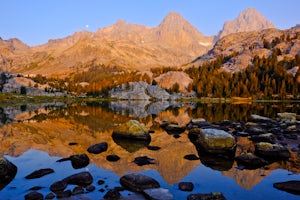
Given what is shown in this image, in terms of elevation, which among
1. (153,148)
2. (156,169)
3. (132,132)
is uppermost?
(132,132)

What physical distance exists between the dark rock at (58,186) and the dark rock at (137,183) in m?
4.08

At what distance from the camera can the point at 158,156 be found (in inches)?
1075

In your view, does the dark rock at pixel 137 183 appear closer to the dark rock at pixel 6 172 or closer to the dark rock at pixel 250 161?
the dark rock at pixel 6 172

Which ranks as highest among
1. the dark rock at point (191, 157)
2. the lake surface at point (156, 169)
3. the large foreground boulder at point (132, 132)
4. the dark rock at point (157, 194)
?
the large foreground boulder at point (132, 132)

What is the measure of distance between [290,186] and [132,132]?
21437 mm

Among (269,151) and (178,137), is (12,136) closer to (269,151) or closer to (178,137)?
(178,137)

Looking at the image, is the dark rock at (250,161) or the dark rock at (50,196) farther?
the dark rock at (250,161)

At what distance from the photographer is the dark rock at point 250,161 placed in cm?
2377

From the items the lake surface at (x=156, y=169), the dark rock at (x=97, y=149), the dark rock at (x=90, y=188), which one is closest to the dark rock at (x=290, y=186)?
the lake surface at (x=156, y=169)

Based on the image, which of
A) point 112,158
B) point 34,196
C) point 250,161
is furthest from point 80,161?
point 250,161

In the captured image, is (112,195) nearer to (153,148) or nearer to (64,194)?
(64,194)

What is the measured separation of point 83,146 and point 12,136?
14279 mm

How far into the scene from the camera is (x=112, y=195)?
647 inches

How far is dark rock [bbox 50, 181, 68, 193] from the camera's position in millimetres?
17439
